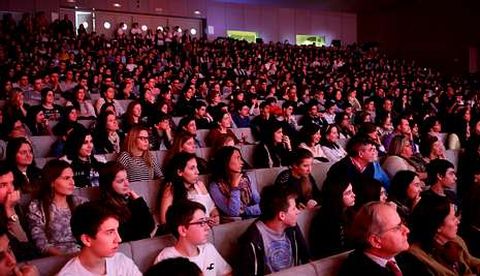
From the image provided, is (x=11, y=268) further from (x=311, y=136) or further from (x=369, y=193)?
(x=311, y=136)

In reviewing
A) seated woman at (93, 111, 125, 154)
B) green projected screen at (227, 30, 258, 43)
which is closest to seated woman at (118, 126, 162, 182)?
seated woman at (93, 111, 125, 154)

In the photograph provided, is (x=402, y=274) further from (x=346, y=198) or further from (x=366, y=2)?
(x=366, y=2)

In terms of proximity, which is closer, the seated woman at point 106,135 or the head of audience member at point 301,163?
the head of audience member at point 301,163

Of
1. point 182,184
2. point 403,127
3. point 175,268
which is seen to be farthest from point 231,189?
point 403,127

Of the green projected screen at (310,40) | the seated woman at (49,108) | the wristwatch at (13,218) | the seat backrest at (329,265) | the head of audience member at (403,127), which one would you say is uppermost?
the green projected screen at (310,40)

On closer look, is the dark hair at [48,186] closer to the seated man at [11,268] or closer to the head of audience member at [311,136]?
the seated man at [11,268]

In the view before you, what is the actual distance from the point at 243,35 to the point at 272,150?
14041mm

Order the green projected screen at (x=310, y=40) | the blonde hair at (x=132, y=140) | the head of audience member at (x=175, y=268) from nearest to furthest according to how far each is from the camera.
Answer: the head of audience member at (x=175, y=268) < the blonde hair at (x=132, y=140) < the green projected screen at (x=310, y=40)

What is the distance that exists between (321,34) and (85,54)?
11.7m

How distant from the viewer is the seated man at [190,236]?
7.92 feet

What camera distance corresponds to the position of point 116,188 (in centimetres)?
306

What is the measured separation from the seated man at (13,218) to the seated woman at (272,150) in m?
2.51

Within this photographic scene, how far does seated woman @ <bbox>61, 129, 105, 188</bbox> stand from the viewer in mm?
3805

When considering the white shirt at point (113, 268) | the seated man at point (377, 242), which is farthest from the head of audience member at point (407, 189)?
the white shirt at point (113, 268)
